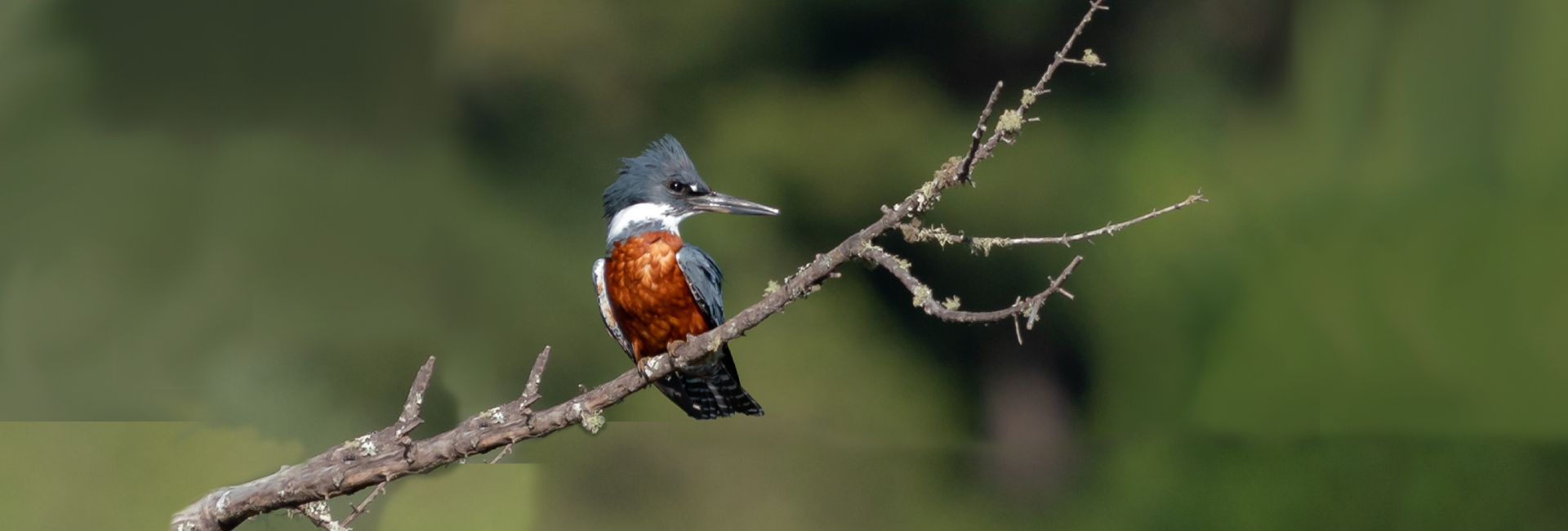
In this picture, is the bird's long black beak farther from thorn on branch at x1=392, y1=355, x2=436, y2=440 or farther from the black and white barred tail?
thorn on branch at x1=392, y1=355, x2=436, y2=440

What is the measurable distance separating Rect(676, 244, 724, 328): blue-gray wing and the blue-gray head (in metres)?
0.08

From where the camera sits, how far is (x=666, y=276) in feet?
7.97

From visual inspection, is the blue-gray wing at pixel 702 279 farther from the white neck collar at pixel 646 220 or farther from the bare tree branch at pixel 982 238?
the bare tree branch at pixel 982 238

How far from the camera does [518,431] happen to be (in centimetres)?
210

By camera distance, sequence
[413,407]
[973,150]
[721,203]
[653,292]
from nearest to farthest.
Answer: [973,150] < [413,407] < [653,292] < [721,203]

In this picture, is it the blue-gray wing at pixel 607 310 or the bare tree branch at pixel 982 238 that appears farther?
the blue-gray wing at pixel 607 310

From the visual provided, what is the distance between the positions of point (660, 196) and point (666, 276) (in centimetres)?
21

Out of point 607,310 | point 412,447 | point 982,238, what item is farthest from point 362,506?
point 982,238

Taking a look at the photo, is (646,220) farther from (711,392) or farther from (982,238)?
(982,238)

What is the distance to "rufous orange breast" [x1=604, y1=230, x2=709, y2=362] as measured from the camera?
7.94 ft

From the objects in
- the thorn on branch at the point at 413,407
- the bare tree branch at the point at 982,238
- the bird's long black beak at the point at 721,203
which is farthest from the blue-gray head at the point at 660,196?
the bare tree branch at the point at 982,238

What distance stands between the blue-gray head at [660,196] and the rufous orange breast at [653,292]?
0.05 m

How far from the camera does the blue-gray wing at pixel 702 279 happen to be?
2418 millimetres

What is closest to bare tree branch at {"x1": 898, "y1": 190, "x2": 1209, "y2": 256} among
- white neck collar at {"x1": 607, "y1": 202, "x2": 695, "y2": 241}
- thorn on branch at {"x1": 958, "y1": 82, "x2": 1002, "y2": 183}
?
thorn on branch at {"x1": 958, "y1": 82, "x2": 1002, "y2": 183}
